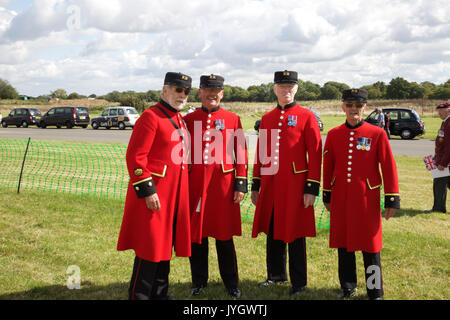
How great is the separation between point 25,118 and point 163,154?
3269cm

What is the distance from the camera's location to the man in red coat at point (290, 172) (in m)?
4.04

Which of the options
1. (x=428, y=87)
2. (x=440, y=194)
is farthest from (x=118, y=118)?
(x=428, y=87)

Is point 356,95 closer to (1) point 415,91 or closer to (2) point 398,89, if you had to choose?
(2) point 398,89

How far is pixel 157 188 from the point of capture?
11.7 ft

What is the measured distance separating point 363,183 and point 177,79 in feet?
6.65

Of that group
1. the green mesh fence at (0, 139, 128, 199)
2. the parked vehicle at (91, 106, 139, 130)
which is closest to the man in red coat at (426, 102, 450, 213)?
the green mesh fence at (0, 139, 128, 199)

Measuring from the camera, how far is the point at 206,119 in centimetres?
407

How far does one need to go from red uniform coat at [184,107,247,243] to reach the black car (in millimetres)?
31500

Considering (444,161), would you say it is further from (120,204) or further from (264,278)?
(120,204)

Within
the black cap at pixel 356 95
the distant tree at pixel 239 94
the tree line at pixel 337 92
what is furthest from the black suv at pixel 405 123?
the distant tree at pixel 239 94

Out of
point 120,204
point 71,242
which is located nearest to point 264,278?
point 71,242

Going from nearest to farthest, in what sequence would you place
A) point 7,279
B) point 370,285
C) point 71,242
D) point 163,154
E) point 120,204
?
point 163,154 < point 370,285 < point 7,279 < point 71,242 < point 120,204

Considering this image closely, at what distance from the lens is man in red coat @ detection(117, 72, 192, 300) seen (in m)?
3.47

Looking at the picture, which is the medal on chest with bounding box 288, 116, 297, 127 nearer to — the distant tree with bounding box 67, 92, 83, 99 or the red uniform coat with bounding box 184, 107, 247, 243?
the red uniform coat with bounding box 184, 107, 247, 243
